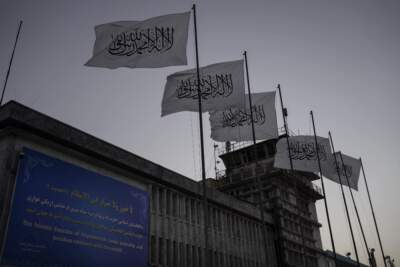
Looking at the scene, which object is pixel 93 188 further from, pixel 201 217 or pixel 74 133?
pixel 201 217

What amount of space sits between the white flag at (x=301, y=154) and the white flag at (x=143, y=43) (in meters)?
13.2

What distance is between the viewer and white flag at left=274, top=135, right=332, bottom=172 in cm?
2789

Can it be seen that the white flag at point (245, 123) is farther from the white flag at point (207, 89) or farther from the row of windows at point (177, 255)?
the row of windows at point (177, 255)

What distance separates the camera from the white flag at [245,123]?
23.6 meters

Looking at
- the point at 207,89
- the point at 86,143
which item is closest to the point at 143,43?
the point at 207,89

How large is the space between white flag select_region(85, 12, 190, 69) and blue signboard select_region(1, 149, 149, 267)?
5168mm

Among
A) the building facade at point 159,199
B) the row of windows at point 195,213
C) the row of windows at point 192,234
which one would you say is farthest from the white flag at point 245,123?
the row of windows at point 192,234

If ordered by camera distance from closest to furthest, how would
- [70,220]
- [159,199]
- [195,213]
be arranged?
[70,220]
[159,199]
[195,213]

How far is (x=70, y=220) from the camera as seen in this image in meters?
16.7

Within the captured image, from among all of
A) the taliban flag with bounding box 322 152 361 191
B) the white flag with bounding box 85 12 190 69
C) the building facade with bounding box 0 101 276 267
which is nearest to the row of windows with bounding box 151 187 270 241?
the building facade with bounding box 0 101 276 267

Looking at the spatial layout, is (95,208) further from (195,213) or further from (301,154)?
(301,154)

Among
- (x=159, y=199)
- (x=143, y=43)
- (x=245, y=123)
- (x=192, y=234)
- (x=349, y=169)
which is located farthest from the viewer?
(x=349, y=169)

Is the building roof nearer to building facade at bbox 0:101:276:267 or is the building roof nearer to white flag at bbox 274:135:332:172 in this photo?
building facade at bbox 0:101:276:267

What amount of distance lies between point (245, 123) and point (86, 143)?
31.8ft
